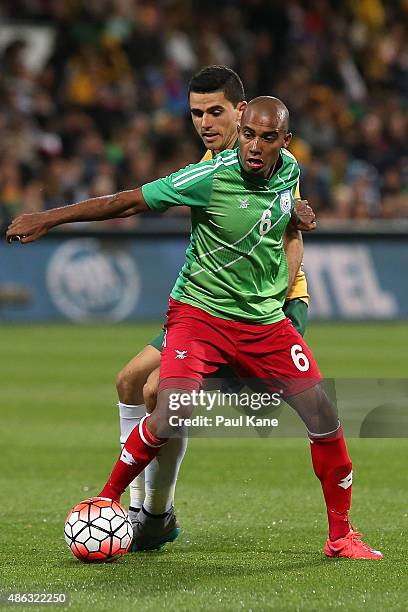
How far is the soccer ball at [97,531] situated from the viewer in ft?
19.0

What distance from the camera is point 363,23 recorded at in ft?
82.2

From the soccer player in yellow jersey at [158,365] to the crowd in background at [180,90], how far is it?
38.1ft

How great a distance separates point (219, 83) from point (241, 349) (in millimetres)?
1377

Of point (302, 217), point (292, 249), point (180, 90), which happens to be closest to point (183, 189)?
point (302, 217)

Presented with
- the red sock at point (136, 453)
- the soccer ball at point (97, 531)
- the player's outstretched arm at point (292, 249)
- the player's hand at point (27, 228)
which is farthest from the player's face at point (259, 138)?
the soccer ball at point (97, 531)

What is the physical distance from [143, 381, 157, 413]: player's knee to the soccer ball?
47 cm

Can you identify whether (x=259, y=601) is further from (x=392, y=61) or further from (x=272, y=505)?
(x=392, y=61)

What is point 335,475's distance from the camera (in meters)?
6.00

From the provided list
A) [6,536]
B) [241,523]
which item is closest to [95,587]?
[6,536]

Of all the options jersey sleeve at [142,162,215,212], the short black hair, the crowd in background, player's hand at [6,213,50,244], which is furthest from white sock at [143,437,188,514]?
the crowd in background

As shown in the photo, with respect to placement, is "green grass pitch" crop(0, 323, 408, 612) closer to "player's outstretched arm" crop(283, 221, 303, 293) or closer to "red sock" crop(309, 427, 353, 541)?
"red sock" crop(309, 427, 353, 541)

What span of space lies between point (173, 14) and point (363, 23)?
12.9 ft

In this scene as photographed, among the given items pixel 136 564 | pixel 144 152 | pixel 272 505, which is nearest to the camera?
pixel 136 564

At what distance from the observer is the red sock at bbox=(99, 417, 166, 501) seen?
579 cm
